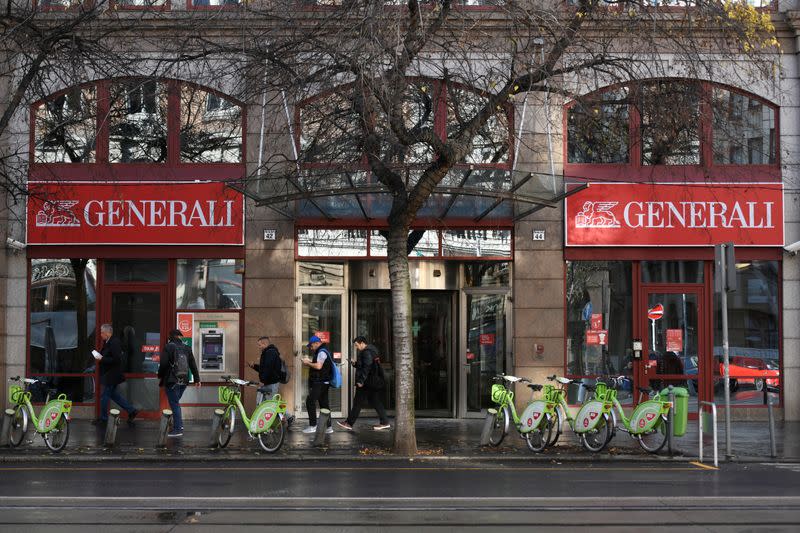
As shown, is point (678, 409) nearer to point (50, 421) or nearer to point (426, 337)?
point (426, 337)

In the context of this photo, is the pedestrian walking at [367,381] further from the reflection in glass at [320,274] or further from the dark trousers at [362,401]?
the reflection in glass at [320,274]

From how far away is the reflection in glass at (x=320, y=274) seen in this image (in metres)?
19.0

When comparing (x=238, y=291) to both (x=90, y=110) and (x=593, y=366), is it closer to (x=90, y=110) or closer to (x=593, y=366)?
(x=90, y=110)

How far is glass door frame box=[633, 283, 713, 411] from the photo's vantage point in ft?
61.4

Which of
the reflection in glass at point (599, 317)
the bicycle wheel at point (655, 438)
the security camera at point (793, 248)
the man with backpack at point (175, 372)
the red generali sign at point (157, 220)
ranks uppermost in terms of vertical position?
the red generali sign at point (157, 220)

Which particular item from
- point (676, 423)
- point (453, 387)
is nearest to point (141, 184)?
point (453, 387)

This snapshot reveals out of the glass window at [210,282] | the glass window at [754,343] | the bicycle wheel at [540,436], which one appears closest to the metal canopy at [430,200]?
the glass window at [210,282]

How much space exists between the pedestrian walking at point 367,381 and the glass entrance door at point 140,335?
13.1ft

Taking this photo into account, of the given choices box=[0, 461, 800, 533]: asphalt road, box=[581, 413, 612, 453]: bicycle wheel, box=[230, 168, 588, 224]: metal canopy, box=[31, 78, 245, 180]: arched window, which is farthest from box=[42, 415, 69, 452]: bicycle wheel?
box=[581, 413, 612, 453]: bicycle wheel

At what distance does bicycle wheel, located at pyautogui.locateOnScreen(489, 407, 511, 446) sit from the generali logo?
6506 mm

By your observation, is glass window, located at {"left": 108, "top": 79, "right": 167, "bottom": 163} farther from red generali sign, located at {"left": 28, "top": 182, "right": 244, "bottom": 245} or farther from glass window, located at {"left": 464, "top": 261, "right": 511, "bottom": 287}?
glass window, located at {"left": 464, "top": 261, "right": 511, "bottom": 287}

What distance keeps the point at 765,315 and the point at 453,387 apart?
20.0ft
